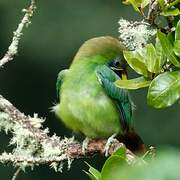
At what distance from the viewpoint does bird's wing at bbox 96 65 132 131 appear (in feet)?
9.42

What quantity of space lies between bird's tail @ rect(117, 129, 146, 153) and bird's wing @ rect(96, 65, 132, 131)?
0.04m

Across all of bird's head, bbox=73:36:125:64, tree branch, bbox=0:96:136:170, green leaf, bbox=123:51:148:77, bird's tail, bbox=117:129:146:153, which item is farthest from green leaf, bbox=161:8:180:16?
bird's tail, bbox=117:129:146:153

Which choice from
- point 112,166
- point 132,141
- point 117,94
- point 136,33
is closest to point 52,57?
point 117,94

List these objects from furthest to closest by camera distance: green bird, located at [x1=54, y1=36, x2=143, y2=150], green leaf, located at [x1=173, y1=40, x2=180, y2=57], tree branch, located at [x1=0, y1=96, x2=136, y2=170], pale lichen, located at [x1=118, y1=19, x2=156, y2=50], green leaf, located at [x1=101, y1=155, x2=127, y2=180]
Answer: green bird, located at [x1=54, y1=36, x2=143, y2=150] < tree branch, located at [x1=0, y1=96, x2=136, y2=170] < pale lichen, located at [x1=118, y1=19, x2=156, y2=50] < green leaf, located at [x1=173, y1=40, x2=180, y2=57] < green leaf, located at [x1=101, y1=155, x2=127, y2=180]

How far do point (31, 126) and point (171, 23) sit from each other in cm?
65

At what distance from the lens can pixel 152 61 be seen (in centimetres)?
187

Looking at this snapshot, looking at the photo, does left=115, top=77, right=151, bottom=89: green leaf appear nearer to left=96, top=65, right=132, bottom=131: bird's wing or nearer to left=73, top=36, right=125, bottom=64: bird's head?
left=73, top=36, right=125, bottom=64: bird's head

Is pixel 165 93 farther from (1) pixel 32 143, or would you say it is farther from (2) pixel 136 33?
(1) pixel 32 143

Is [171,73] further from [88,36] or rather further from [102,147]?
[88,36]

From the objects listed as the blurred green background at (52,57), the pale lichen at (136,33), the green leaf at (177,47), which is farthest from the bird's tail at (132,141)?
the blurred green background at (52,57)

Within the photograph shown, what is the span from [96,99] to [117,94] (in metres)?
0.07

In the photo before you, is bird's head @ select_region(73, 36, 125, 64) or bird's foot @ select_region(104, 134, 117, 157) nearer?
bird's foot @ select_region(104, 134, 117, 157)

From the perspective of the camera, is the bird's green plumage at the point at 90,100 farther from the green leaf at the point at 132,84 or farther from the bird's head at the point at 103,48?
the green leaf at the point at 132,84

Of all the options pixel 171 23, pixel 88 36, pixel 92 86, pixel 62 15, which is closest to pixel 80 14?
pixel 62 15
